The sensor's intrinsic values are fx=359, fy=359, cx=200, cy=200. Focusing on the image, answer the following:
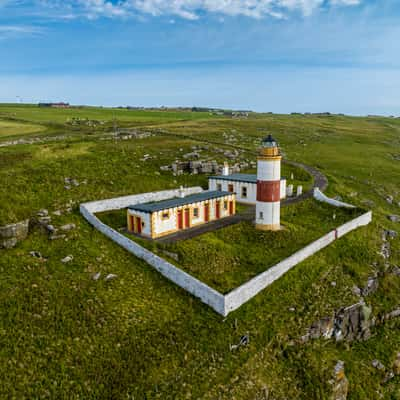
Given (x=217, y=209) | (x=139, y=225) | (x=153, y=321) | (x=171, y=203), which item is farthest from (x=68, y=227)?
(x=217, y=209)

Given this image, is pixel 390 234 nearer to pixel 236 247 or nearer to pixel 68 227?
pixel 236 247

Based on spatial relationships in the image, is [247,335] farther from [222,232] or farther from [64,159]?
[64,159]

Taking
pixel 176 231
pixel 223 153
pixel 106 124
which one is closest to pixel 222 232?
pixel 176 231

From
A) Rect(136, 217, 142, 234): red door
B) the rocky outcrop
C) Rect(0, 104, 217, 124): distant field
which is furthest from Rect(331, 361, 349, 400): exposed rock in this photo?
Rect(0, 104, 217, 124): distant field

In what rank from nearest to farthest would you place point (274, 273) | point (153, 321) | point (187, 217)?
point (153, 321)
point (274, 273)
point (187, 217)

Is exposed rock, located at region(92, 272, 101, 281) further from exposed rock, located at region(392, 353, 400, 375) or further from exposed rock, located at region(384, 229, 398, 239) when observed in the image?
exposed rock, located at region(384, 229, 398, 239)

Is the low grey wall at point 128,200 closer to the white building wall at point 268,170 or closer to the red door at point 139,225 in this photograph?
the red door at point 139,225
